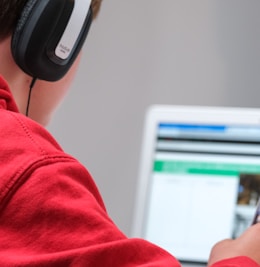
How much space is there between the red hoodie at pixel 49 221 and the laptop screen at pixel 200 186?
0.58 m

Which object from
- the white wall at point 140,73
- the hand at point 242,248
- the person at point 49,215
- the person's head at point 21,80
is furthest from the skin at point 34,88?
the white wall at point 140,73

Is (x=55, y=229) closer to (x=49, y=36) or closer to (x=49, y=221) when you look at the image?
(x=49, y=221)

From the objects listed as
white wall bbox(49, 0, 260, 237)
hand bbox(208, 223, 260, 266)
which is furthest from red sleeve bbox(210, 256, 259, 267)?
white wall bbox(49, 0, 260, 237)

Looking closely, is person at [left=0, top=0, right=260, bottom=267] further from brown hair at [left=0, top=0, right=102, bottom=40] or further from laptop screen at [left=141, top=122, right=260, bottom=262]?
laptop screen at [left=141, top=122, right=260, bottom=262]

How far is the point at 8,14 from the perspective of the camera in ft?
2.63

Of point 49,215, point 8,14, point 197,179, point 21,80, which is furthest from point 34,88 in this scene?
point 197,179

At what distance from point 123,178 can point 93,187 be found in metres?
0.96

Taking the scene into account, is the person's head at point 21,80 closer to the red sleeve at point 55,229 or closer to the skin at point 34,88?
the skin at point 34,88

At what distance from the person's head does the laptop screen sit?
1.17ft

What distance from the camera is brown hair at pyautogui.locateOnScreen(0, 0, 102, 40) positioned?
0.80 meters

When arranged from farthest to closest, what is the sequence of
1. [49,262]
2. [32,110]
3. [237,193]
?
[237,193] < [32,110] < [49,262]

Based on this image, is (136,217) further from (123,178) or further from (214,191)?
(123,178)

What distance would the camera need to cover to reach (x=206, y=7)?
1.61 m

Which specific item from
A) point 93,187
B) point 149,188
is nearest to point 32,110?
point 93,187
